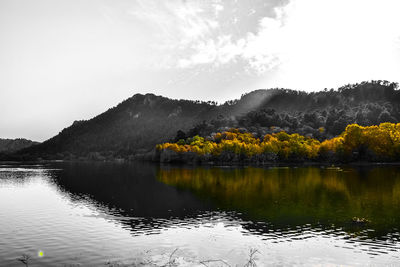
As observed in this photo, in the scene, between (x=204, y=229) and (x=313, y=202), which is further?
(x=313, y=202)

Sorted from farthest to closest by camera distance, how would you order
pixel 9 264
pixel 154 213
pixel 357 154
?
pixel 357 154
pixel 154 213
pixel 9 264

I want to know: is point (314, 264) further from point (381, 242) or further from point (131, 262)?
point (131, 262)

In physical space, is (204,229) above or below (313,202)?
below

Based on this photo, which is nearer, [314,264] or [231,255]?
[314,264]

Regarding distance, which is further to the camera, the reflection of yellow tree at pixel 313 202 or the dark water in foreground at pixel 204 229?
the reflection of yellow tree at pixel 313 202

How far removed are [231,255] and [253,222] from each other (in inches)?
591

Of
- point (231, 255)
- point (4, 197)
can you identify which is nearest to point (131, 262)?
point (231, 255)

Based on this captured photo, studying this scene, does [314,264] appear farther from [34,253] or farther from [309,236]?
[34,253]

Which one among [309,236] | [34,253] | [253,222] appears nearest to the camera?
[34,253]

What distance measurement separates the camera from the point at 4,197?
73.4 metres

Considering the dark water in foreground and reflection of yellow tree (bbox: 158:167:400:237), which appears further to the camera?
reflection of yellow tree (bbox: 158:167:400:237)

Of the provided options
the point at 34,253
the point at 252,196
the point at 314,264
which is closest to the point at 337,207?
the point at 252,196

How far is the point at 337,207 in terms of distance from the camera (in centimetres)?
5616

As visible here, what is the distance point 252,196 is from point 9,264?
51.7 meters
